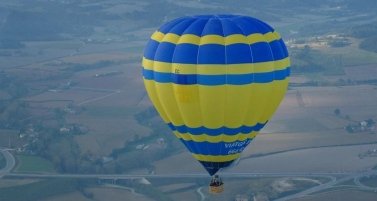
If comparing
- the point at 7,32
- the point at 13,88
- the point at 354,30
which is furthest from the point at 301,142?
the point at 7,32

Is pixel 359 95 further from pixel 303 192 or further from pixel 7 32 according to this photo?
pixel 7 32

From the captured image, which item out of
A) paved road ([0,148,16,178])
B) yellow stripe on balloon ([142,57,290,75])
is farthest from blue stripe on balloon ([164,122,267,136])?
paved road ([0,148,16,178])

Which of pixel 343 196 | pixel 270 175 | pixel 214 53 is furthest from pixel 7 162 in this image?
pixel 214 53

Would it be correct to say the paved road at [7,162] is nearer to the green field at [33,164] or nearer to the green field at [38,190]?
the green field at [33,164]

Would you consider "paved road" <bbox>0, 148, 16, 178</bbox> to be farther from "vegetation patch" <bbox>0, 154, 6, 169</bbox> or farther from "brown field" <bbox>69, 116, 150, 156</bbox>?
"brown field" <bbox>69, 116, 150, 156</bbox>

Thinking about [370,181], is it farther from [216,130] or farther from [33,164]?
[216,130]
